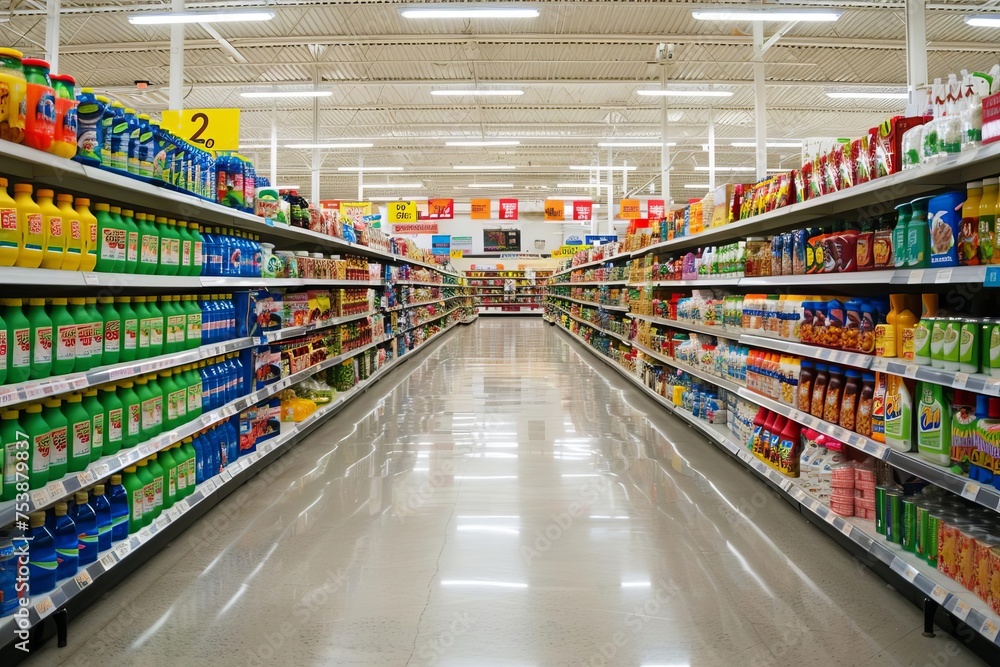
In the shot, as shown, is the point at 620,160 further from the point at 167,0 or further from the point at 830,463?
the point at 830,463

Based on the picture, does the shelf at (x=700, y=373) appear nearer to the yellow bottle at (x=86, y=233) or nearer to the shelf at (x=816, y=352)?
the shelf at (x=816, y=352)

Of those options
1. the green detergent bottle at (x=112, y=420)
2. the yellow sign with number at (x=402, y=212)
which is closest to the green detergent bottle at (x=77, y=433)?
the green detergent bottle at (x=112, y=420)

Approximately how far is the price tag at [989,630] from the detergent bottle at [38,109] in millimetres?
3423

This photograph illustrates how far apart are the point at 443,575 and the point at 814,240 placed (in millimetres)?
2591

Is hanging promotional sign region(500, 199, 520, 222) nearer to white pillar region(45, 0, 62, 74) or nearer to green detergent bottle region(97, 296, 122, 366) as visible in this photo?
white pillar region(45, 0, 62, 74)

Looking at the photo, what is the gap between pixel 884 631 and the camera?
223 centimetres

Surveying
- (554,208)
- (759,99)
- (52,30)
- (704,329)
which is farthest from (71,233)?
(554,208)

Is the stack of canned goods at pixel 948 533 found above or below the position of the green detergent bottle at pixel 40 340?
below

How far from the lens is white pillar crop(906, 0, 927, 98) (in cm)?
566

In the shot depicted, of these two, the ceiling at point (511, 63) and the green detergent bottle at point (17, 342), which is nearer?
the green detergent bottle at point (17, 342)

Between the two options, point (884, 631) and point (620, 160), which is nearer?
point (884, 631)

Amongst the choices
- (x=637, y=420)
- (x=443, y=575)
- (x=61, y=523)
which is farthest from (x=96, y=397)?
(x=637, y=420)

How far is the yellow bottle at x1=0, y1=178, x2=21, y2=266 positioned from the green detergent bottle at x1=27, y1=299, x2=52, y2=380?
263mm

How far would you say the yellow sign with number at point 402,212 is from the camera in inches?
739
